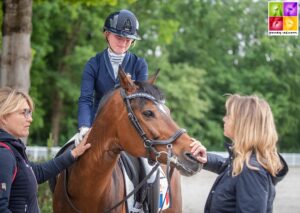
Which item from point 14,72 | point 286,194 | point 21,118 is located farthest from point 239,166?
point 286,194

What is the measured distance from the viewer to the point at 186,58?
3406 cm

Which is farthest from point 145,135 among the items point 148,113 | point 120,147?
point 120,147

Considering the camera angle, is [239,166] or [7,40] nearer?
[239,166]

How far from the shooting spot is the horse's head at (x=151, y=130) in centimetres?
455

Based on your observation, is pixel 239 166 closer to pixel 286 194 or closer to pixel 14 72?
pixel 14 72

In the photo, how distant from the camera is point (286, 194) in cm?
1256

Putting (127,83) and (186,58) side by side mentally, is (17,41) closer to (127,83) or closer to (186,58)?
(127,83)

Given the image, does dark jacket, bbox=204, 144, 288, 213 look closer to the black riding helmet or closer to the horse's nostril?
the horse's nostril

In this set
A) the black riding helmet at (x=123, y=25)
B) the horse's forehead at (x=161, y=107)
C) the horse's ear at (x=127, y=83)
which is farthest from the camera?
the black riding helmet at (x=123, y=25)

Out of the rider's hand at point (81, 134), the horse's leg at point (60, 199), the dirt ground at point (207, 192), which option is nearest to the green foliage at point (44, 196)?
the dirt ground at point (207, 192)

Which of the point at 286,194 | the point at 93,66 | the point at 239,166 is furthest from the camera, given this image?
the point at 286,194

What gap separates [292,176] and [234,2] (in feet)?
74.0

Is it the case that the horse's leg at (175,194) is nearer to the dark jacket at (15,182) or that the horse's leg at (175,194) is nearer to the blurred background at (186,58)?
the dark jacket at (15,182)

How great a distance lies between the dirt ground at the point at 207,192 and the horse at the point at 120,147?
252 inches
